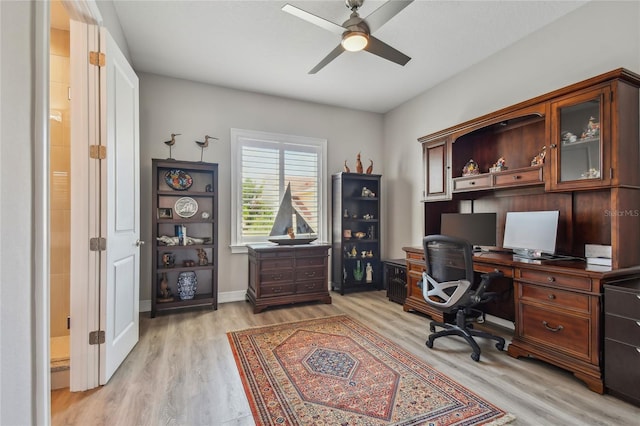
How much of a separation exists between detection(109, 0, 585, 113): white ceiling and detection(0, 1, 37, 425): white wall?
1.92 m

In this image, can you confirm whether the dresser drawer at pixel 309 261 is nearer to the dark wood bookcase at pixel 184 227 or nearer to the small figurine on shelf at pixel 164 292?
the dark wood bookcase at pixel 184 227

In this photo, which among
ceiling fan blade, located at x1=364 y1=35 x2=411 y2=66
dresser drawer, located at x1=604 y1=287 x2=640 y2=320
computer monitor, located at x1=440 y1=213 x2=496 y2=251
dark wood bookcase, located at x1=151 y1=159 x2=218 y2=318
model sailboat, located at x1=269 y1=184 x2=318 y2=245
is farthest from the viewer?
model sailboat, located at x1=269 y1=184 x2=318 y2=245

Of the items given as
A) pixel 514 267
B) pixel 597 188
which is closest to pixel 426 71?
pixel 597 188

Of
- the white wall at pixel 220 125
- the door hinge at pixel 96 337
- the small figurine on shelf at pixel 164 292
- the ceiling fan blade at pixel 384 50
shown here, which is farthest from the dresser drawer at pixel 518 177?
the small figurine on shelf at pixel 164 292

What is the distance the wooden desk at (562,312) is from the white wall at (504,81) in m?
1.66

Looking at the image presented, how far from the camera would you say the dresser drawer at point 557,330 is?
2.08 meters

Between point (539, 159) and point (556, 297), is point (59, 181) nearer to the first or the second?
point (556, 297)

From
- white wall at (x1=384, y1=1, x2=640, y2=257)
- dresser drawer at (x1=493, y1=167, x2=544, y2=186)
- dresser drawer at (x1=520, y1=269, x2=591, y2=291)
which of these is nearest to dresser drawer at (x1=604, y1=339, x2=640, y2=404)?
dresser drawer at (x1=520, y1=269, x2=591, y2=291)

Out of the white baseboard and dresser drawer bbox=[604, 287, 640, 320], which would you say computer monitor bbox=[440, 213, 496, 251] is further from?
the white baseboard

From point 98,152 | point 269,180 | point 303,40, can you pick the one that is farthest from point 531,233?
point 98,152

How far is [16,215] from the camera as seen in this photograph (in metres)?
1.03

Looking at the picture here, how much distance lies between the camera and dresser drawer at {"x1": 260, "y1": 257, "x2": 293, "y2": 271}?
3.69 meters

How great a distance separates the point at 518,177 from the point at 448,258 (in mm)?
1029

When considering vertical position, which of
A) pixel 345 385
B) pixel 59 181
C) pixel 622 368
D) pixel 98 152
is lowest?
pixel 345 385
